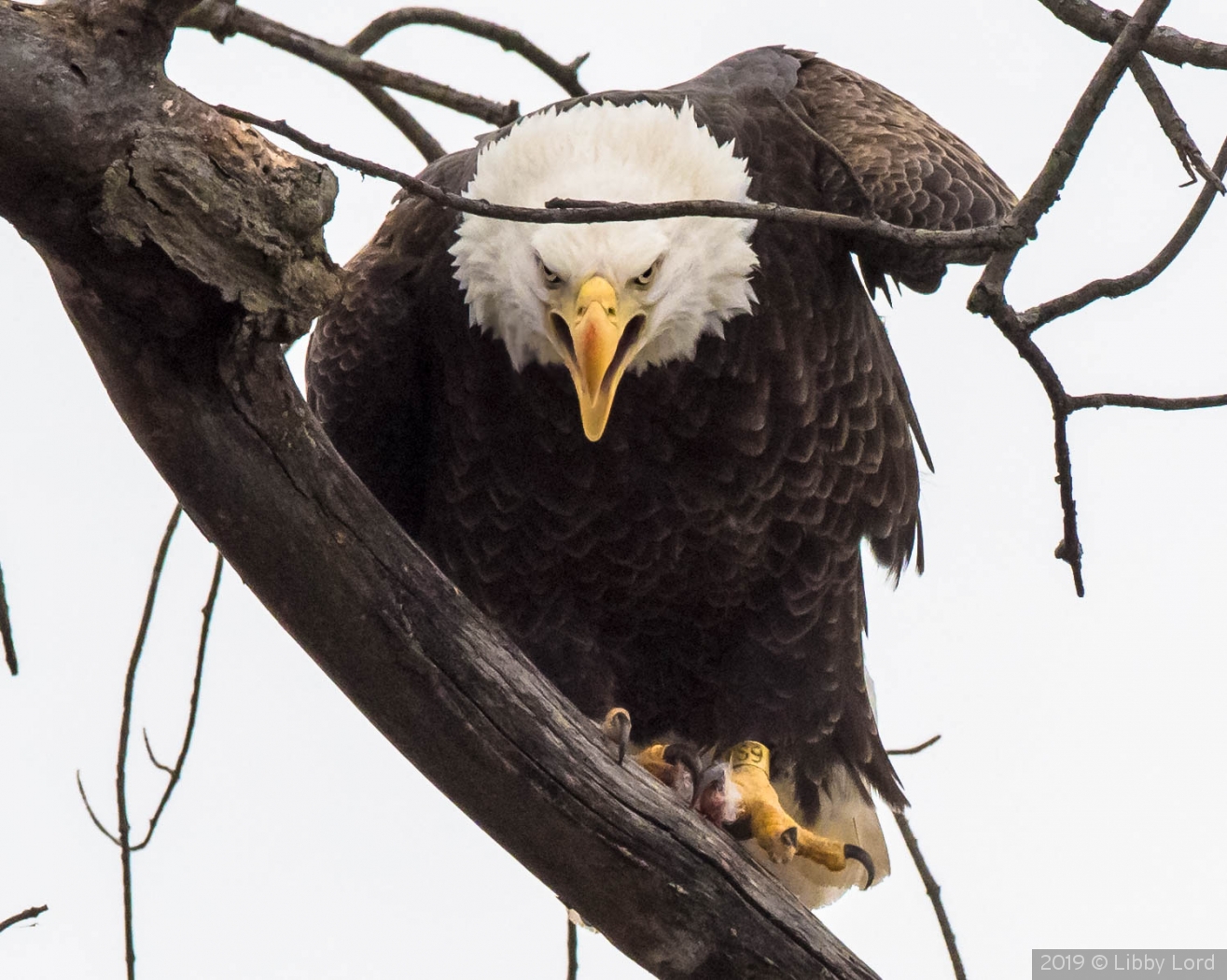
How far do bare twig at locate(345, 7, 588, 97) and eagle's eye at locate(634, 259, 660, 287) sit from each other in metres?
0.90

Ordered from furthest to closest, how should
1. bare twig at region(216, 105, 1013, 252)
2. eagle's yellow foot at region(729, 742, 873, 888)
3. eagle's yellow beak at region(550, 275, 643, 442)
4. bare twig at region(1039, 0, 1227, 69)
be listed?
eagle's yellow foot at region(729, 742, 873, 888) < eagle's yellow beak at region(550, 275, 643, 442) < bare twig at region(1039, 0, 1227, 69) < bare twig at region(216, 105, 1013, 252)

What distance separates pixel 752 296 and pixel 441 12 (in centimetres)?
106

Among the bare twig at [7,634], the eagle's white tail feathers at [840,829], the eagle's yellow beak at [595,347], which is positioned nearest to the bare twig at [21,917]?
the bare twig at [7,634]

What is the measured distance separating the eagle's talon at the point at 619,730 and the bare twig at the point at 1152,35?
136cm

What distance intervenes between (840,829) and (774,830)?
2.07 ft

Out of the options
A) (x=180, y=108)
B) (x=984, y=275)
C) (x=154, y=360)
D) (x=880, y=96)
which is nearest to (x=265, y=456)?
(x=154, y=360)

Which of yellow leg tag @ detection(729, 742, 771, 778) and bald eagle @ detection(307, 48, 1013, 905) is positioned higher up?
bald eagle @ detection(307, 48, 1013, 905)

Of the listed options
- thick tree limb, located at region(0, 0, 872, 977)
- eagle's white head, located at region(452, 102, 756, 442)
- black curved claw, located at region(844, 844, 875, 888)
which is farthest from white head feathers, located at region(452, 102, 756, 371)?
black curved claw, located at region(844, 844, 875, 888)

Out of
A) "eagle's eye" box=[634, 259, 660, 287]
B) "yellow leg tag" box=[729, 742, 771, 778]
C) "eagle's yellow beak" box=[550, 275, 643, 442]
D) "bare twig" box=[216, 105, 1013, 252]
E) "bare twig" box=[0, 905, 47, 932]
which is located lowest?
"bare twig" box=[0, 905, 47, 932]

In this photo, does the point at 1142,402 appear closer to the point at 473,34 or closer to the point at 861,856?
the point at 861,856

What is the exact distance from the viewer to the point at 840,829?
3605 millimetres

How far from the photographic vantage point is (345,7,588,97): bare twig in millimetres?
3377

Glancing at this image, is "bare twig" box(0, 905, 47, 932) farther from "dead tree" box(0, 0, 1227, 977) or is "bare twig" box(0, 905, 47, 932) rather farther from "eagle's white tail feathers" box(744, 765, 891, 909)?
"eagle's white tail feathers" box(744, 765, 891, 909)

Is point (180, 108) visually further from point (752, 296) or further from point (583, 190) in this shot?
point (752, 296)
